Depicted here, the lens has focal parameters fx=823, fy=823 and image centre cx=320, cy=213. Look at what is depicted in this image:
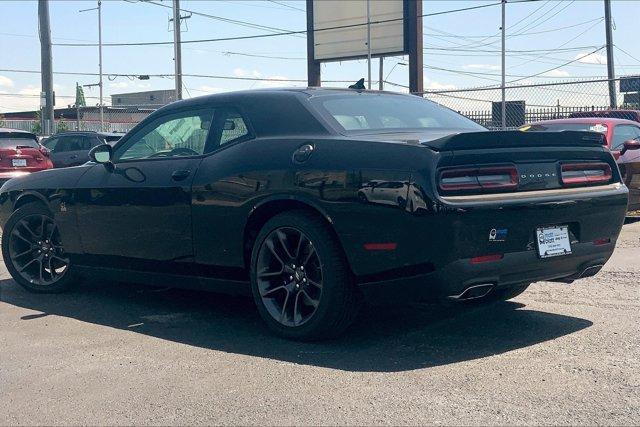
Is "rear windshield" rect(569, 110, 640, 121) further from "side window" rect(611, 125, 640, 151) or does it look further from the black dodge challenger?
the black dodge challenger

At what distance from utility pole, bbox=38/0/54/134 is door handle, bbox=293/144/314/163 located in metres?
25.0

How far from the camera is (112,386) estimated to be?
4.20 metres

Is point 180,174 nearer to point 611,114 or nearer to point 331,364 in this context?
point 331,364

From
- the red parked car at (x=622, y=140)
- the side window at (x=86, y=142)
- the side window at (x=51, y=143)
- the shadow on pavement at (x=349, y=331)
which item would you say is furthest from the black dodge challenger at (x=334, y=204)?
the side window at (x=51, y=143)

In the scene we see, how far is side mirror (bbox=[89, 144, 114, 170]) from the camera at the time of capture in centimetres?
611

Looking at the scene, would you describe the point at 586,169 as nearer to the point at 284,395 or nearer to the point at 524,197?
the point at 524,197

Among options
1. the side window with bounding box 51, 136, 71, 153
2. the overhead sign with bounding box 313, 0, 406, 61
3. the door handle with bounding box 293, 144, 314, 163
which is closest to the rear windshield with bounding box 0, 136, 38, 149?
the side window with bounding box 51, 136, 71, 153

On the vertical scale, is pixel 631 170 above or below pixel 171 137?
below

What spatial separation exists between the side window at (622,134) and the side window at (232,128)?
6.40 m

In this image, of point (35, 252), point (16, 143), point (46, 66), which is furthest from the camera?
point (46, 66)

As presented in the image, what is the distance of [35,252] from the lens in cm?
680

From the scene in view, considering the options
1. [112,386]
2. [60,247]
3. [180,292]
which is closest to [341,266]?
[112,386]

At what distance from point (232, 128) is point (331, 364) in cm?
182

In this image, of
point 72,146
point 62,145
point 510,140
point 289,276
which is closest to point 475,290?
point 510,140
